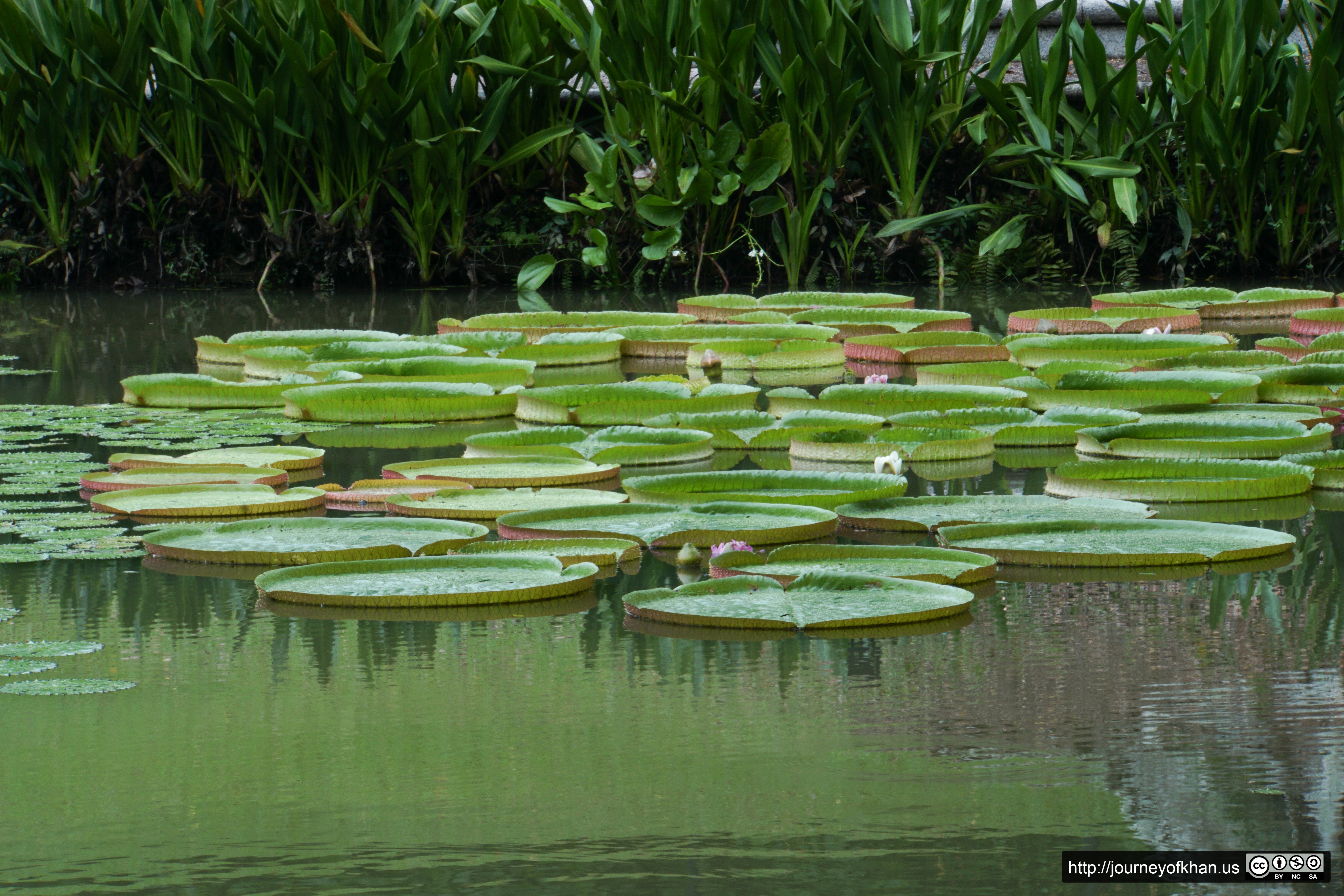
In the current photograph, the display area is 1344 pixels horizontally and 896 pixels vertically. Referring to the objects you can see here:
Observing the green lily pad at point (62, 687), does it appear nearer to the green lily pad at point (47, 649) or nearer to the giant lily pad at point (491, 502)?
the green lily pad at point (47, 649)

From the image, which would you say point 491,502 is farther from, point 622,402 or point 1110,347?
point 1110,347

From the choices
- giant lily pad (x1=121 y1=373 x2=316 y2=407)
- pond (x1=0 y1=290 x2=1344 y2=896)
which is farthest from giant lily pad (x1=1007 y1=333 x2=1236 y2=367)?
pond (x1=0 y1=290 x2=1344 y2=896)

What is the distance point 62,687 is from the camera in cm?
200

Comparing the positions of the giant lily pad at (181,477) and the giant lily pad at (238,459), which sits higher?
the giant lily pad at (238,459)

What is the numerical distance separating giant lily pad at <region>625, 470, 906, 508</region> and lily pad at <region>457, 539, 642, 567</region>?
0.37 m

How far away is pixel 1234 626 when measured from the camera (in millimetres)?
2232

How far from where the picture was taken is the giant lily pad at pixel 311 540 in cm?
261

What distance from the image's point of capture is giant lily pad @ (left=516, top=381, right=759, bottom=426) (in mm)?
4117

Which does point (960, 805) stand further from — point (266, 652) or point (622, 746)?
point (266, 652)

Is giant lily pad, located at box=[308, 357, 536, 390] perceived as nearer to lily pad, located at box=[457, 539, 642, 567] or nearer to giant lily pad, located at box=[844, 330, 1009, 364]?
giant lily pad, located at box=[844, 330, 1009, 364]

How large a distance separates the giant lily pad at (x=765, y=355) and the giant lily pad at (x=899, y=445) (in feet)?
4.77

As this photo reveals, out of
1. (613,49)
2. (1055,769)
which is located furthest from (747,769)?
(613,49)

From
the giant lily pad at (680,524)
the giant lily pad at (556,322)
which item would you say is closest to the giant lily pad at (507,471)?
the giant lily pad at (680,524)

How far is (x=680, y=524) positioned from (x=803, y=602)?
541 millimetres
